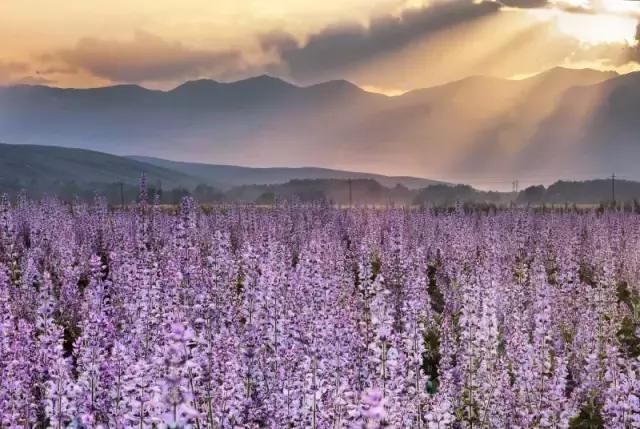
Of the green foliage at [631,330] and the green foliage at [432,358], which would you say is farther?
the green foliage at [631,330]

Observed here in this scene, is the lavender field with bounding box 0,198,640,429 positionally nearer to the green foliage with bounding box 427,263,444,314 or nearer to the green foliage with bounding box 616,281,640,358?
the green foliage with bounding box 616,281,640,358

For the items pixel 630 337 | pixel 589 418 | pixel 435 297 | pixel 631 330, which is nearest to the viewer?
pixel 589 418

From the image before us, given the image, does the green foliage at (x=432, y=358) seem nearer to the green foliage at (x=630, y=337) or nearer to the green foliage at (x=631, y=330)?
the green foliage at (x=631, y=330)

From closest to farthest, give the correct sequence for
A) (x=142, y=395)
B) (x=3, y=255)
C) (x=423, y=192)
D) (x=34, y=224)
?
(x=142, y=395) < (x=3, y=255) < (x=34, y=224) < (x=423, y=192)

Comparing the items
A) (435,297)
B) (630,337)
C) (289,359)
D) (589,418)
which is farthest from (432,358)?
(435,297)

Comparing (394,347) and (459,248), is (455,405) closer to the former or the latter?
(394,347)

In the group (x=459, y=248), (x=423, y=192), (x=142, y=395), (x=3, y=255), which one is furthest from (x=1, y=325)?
(x=423, y=192)

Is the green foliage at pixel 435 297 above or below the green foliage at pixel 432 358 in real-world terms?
above

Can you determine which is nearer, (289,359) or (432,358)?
(289,359)

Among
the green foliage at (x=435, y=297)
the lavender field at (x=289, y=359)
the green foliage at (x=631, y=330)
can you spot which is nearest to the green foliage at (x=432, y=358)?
the lavender field at (x=289, y=359)

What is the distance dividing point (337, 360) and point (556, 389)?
3.54 metres

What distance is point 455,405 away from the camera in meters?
10.4

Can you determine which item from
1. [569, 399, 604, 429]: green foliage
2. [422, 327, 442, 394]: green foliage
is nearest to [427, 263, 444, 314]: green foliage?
[422, 327, 442, 394]: green foliage

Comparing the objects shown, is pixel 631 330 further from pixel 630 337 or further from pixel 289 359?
pixel 289 359
